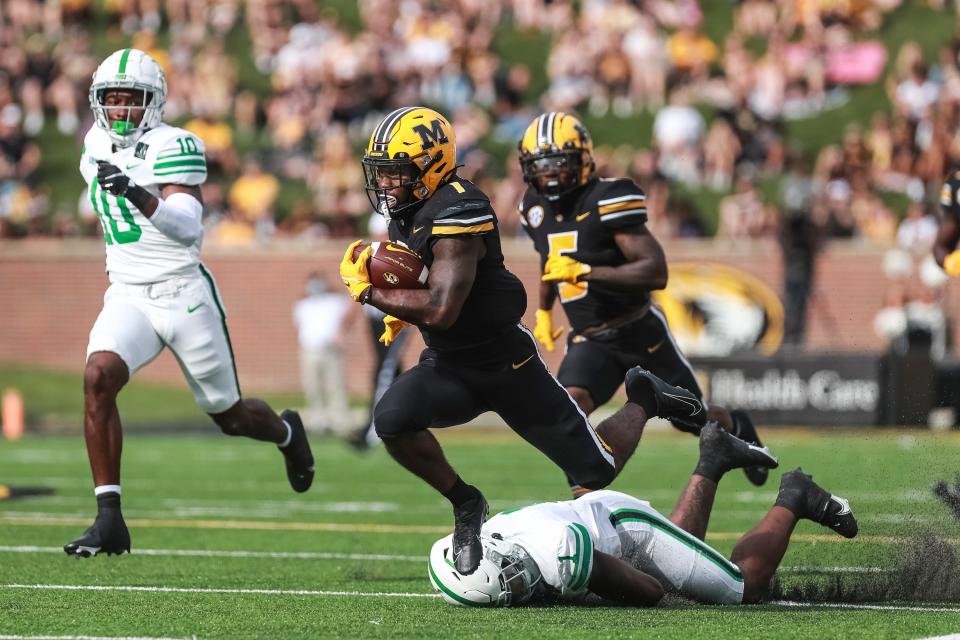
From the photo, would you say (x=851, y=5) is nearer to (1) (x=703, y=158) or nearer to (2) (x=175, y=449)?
(1) (x=703, y=158)

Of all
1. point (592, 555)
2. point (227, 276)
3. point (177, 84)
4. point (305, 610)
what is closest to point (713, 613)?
point (592, 555)

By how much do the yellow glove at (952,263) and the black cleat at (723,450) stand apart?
243 centimetres

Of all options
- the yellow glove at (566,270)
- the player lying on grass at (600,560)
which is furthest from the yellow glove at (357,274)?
the yellow glove at (566,270)

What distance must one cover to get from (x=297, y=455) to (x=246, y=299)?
12953mm

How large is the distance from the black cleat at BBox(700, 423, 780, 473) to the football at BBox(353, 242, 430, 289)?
4.11 ft

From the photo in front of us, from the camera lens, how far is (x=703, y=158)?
19.5 m

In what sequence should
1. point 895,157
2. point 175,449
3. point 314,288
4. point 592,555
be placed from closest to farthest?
point 592,555
point 175,449
point 314,288
point 895,157

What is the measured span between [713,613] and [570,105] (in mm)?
15977

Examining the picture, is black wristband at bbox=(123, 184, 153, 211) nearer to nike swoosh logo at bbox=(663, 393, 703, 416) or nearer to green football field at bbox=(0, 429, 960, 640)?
green football field at bbox=(0, 429, 960, 640)

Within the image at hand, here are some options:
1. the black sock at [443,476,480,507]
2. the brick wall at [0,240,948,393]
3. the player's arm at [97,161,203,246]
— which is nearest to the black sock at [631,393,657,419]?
the black sock at [443,476,480,507]

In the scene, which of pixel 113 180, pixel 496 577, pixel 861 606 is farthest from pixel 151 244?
pixel 861 606

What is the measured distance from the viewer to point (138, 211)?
7113 millimetres

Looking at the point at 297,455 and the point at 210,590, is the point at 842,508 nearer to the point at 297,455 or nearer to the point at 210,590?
the point at 210,590

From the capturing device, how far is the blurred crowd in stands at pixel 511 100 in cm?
1856
